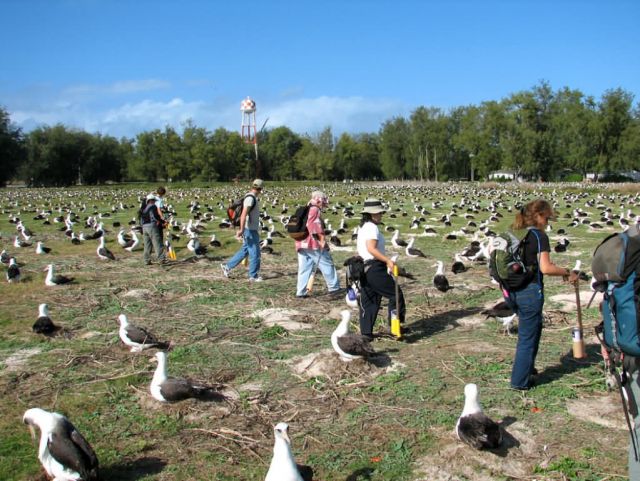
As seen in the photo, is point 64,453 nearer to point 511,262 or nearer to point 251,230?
point 511,262

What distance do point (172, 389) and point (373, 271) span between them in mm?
3125

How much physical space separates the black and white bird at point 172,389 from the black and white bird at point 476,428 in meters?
2.79

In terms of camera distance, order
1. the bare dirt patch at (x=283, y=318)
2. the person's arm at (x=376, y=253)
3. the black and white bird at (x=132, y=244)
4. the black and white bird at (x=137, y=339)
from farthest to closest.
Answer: the black and white bird at (x=132, y=244) → the bare dirt patch at (x=283, y=318) → the black and white bird at (x=137, y=339) → the person's arm at (x=376, y=253)

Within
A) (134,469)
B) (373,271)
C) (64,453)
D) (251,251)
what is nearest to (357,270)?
(373,271)

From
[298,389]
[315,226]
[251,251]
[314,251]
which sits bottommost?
[298,389]

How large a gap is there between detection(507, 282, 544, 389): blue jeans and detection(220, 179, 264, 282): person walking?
6796 millimetres

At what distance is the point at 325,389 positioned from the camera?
6762mm

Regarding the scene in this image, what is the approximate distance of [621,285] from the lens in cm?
420

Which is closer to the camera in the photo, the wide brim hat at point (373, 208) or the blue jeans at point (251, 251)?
the wide brim hat at point (373, 208)

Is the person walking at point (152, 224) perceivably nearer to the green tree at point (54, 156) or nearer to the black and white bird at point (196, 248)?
the black and white bird at point (196, 248)

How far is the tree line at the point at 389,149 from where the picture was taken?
78.1 m

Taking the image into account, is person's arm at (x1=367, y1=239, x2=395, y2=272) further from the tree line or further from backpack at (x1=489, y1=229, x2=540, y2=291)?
the tree line

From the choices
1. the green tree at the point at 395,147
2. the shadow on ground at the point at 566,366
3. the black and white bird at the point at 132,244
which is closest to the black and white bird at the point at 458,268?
the shadow on ground at the point at 566,366

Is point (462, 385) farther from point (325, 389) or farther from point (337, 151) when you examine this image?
point (337, 151)
